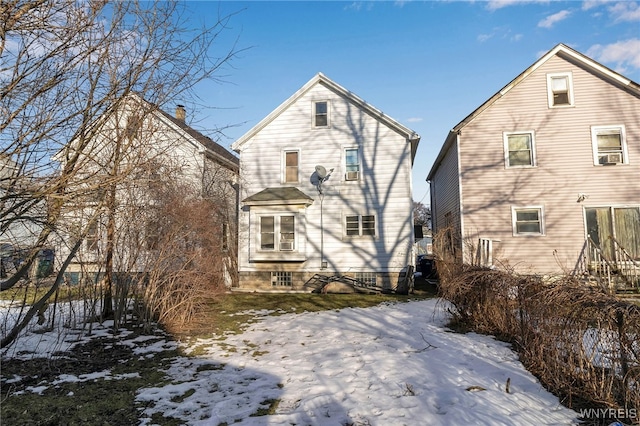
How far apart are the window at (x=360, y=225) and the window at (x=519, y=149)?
595 cm

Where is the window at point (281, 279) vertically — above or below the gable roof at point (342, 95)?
below

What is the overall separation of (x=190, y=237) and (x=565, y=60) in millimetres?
15652

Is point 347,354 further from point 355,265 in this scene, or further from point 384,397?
point 355,265

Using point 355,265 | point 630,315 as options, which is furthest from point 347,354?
point 355,265

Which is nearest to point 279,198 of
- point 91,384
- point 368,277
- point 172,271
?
point 368,277

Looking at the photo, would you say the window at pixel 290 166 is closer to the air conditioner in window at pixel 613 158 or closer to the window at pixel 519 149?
the window at pixel 519 149

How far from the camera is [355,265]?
15.3m

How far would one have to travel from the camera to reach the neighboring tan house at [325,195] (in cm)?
1521

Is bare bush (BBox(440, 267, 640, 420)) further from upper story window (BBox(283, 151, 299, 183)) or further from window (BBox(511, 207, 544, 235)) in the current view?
upper story window (BBox(283, 151, 299, 183))

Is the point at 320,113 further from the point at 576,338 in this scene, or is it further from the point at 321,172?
the point at 576,338

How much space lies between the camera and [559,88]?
14.5 metres

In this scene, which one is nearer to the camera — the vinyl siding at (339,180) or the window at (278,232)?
the vinyl siding at (339,180)

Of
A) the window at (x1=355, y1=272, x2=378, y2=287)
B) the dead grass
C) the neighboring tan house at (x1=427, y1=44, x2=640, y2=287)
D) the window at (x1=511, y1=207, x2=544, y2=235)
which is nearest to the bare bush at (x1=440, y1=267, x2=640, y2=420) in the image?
the dead grass

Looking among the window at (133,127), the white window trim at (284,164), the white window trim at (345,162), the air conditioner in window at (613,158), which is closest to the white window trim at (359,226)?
→ the white window trim at (345,162)
